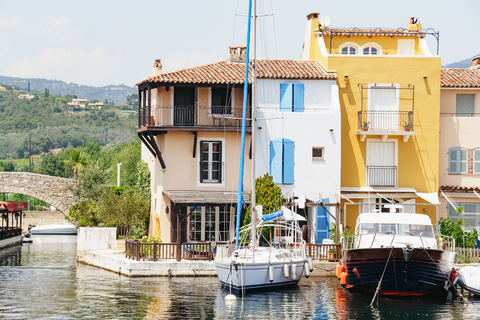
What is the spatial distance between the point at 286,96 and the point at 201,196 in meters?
6.51

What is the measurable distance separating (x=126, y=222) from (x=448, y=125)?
1691 centimetres

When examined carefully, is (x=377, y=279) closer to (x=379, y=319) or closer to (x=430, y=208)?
(x=379, y=319)

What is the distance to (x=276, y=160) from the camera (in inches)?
1515

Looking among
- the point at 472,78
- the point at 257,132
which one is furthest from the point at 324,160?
the point at 472,78

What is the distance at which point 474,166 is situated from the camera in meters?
41.0

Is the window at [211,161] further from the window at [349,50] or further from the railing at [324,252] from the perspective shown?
the window at [349,50]

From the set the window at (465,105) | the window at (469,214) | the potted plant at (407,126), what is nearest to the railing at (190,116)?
the potted plant at (407,126)

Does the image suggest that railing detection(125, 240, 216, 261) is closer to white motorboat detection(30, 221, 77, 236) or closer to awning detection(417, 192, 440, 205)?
awning detection(417, 192, 440, 205)

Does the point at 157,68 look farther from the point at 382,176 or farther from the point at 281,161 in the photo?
the point at 382,176

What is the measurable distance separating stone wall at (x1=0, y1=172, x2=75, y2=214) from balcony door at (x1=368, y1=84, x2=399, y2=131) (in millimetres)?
23133

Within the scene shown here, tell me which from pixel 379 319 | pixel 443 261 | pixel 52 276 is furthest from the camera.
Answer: pixel 52 276

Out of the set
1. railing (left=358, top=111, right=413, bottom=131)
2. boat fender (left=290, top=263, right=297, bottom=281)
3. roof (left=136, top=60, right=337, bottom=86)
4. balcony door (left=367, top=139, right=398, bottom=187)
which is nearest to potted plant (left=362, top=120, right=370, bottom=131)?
railing (left=358, top=111, right=413, bottom=131)

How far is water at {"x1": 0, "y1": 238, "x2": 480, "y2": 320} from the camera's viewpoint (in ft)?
84.2

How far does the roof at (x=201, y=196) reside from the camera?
35812mm
